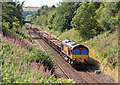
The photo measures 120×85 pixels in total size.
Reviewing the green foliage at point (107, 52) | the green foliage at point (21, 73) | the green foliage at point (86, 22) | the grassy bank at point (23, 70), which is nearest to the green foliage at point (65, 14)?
the green foliage at point (86, 22)

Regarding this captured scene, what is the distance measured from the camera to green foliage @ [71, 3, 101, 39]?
26.8 m

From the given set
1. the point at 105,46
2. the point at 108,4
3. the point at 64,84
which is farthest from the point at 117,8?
the point at 64,84

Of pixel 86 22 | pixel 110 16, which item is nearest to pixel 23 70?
pixel 110 16

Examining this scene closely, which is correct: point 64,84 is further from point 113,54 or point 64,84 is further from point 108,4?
point 108,4

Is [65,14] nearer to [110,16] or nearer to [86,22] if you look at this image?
[86,22]

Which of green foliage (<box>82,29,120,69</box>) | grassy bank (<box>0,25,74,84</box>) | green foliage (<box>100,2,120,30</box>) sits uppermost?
green foliage (<box>100,2,120,30</box>)

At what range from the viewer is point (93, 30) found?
27.0 metres

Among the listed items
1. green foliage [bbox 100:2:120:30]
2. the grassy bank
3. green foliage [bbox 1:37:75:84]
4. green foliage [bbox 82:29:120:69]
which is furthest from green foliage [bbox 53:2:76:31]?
green foliage [bbox 1:37:75:84]

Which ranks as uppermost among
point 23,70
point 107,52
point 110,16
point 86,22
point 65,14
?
point 65,14

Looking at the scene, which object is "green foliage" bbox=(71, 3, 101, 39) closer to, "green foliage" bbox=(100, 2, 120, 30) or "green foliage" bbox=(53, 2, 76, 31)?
"green foliage" bbox=(100, 2, 120, 30)

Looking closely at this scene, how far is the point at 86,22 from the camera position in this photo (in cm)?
2714

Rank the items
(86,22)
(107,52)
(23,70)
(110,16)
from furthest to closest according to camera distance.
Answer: (86,22)
(110,16)
(107,52)
(23,70)

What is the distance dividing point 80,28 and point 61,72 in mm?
12585

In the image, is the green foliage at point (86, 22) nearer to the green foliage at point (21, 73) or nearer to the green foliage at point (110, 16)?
the green foliage at point (110, 16)
